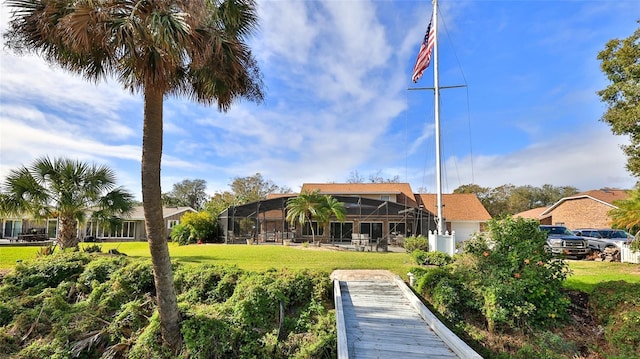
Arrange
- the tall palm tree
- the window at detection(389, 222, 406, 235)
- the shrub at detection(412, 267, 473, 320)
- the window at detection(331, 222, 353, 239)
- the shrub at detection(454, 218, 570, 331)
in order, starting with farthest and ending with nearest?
1. the window at detection(331, 222, 353, 239)
2. the window at detection(389, 222, 406, 235)
3. the tall palm tree
4. the shrub at detection(412, 267, 473, 320)
5. the shrub at detection(454, 218, 570, 331)

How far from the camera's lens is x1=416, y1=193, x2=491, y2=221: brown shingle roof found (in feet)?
85.9

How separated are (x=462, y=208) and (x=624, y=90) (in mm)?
16313

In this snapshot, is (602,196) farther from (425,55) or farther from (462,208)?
(425,55)

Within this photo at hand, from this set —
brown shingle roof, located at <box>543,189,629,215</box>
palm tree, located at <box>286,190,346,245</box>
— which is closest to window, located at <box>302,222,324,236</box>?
palm tree, located at <box>286,190,346,245</box>

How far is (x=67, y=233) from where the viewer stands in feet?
42.2

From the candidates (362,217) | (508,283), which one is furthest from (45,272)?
(362,217)

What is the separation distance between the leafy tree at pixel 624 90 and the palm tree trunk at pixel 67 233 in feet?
70.6

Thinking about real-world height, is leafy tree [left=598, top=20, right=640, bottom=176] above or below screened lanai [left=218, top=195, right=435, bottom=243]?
above

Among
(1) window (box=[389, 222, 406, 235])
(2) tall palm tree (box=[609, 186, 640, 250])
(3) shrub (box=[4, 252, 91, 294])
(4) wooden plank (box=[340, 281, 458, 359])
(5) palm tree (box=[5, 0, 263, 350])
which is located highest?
(5) palm tree (box=[5, 0, 263, 350])

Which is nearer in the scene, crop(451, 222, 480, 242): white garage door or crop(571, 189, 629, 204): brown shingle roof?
crop(451, 222, 480, 242): white garage door

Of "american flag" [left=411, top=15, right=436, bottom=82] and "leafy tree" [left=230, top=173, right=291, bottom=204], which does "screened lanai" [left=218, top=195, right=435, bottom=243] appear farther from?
"leafy tree" [left=230, top=173, right=291, bottom=204]

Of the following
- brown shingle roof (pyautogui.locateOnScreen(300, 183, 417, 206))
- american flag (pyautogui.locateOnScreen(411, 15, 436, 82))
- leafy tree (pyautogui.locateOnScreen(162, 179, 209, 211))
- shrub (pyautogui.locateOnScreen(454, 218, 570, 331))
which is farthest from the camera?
leafy tree (pyautogui.locateOnScreen(162, 179, 209, 211))

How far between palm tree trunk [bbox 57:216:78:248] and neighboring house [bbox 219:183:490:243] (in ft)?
31.6

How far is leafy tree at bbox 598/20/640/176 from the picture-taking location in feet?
38.2
